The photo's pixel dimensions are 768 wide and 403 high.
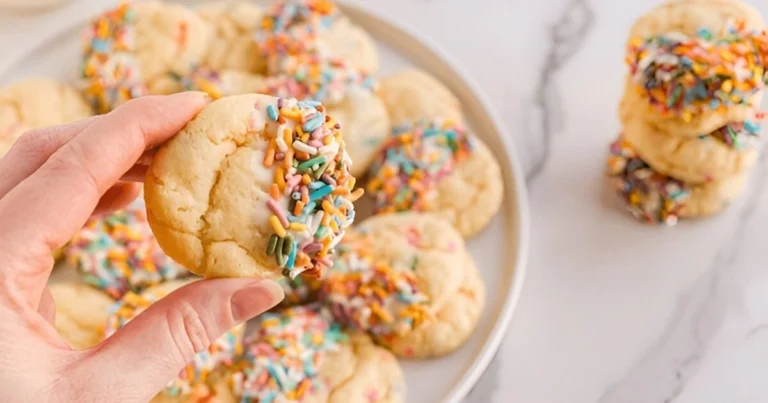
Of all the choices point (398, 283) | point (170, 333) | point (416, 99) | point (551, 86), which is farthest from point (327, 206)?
point (551, 86)

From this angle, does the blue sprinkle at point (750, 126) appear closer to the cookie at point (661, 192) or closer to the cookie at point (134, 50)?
the cookie at point (661, 192)

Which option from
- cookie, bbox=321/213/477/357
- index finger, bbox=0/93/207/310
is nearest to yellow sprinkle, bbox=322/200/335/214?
index finger, bbox=0/93/207/310

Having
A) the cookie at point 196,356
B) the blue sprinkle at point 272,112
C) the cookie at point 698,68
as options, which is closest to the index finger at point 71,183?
the blue sprinkle at point 272,112

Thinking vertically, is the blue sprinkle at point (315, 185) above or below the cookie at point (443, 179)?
above

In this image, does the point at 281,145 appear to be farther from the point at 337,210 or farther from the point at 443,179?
the point at 443,179

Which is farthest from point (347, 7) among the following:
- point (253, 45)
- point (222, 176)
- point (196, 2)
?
point (222, 176)

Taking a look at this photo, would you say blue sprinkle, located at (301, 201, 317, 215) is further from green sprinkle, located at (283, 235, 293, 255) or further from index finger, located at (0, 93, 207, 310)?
index finger, located at (0, 93, 207, 310)

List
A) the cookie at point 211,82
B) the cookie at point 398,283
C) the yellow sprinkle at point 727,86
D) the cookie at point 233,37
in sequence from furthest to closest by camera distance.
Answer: the cookie at point 233,37
the cookie at point 211,82
the cookie at point 398,283
the yellow sprinkle at point 727,86
